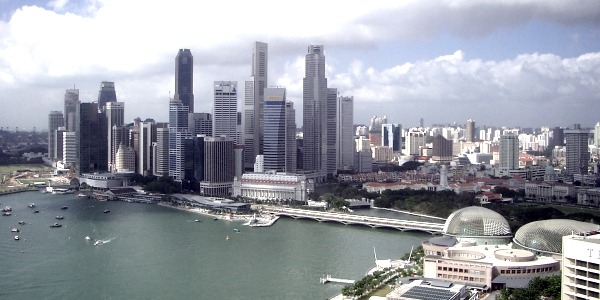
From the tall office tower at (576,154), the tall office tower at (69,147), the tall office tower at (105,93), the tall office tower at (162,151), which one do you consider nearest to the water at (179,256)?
the tall office tower at (162,151)

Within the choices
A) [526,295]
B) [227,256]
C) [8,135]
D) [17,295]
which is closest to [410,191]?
[227,256]

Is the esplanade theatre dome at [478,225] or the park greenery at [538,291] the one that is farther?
the esplanade theatre dome at [478,225]

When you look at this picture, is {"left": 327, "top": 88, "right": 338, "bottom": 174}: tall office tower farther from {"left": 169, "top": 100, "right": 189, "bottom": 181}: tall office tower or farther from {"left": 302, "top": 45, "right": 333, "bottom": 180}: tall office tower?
{"left": 169, "top": 100, "right": 189, "bottom": 181}: tall office tower

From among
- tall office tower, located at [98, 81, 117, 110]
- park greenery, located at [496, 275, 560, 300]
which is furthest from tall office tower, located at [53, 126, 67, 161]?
park greenery, located at [496, 275, 560, 300]

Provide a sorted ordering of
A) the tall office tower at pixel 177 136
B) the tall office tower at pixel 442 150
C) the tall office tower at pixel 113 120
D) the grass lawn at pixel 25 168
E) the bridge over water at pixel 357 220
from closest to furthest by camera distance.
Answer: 1. the bridge over water at pixel 357 220
2. the tall office tower at pixel 177 136
3. the tall office tower at pixel 113 120
4. the grass lawn at pixel 25 168
5. the tall office tower at pixel 442 150

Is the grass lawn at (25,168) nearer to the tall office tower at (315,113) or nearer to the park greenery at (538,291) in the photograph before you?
the tall office tower at (315,113)

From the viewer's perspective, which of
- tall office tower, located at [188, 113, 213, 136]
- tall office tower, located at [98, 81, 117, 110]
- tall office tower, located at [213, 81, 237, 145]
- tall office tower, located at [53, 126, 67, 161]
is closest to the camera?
tall office tower, located at [188, 113, 213, 136]

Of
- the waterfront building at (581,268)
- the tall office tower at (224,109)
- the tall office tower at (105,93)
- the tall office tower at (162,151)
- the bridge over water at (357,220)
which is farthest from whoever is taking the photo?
the tall office tower at (105,93)
